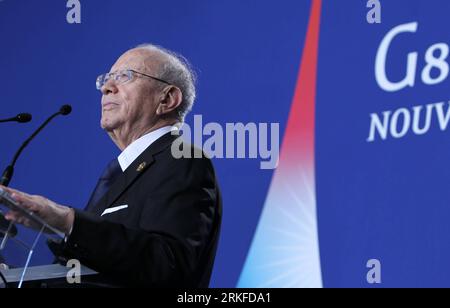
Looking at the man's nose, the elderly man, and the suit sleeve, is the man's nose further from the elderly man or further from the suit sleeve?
the suit sleeve

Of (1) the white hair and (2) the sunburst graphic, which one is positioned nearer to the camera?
(1) the white hair

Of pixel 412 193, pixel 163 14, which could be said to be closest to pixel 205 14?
pixel 163 14

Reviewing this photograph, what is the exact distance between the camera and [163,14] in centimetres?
355

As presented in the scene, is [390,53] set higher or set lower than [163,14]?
lower

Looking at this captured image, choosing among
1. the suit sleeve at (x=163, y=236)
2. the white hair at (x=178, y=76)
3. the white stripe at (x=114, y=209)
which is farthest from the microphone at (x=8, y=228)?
the white hair at (x=178, y=76)

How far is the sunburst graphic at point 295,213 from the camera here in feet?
10.2

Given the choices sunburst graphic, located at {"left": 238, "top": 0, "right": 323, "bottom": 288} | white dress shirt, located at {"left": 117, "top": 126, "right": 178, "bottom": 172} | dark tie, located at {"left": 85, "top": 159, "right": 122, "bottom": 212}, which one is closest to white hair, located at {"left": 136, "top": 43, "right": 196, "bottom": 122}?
white dress shirt, located at {"left": 117, "top": 126, "right": 178, "bottom": 172}

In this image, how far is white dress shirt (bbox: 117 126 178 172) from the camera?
84.0 inches

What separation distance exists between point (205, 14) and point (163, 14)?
20 cm

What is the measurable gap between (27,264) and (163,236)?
33 centimetres

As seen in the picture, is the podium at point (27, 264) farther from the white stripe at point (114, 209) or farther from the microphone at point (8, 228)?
the white stripe at point (114, 209)

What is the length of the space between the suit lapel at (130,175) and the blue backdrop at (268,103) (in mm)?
1156

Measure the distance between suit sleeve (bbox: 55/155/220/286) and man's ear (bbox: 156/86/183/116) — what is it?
0.31 metres

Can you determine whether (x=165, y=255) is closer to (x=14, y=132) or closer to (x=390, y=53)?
(x=390, y=53)
